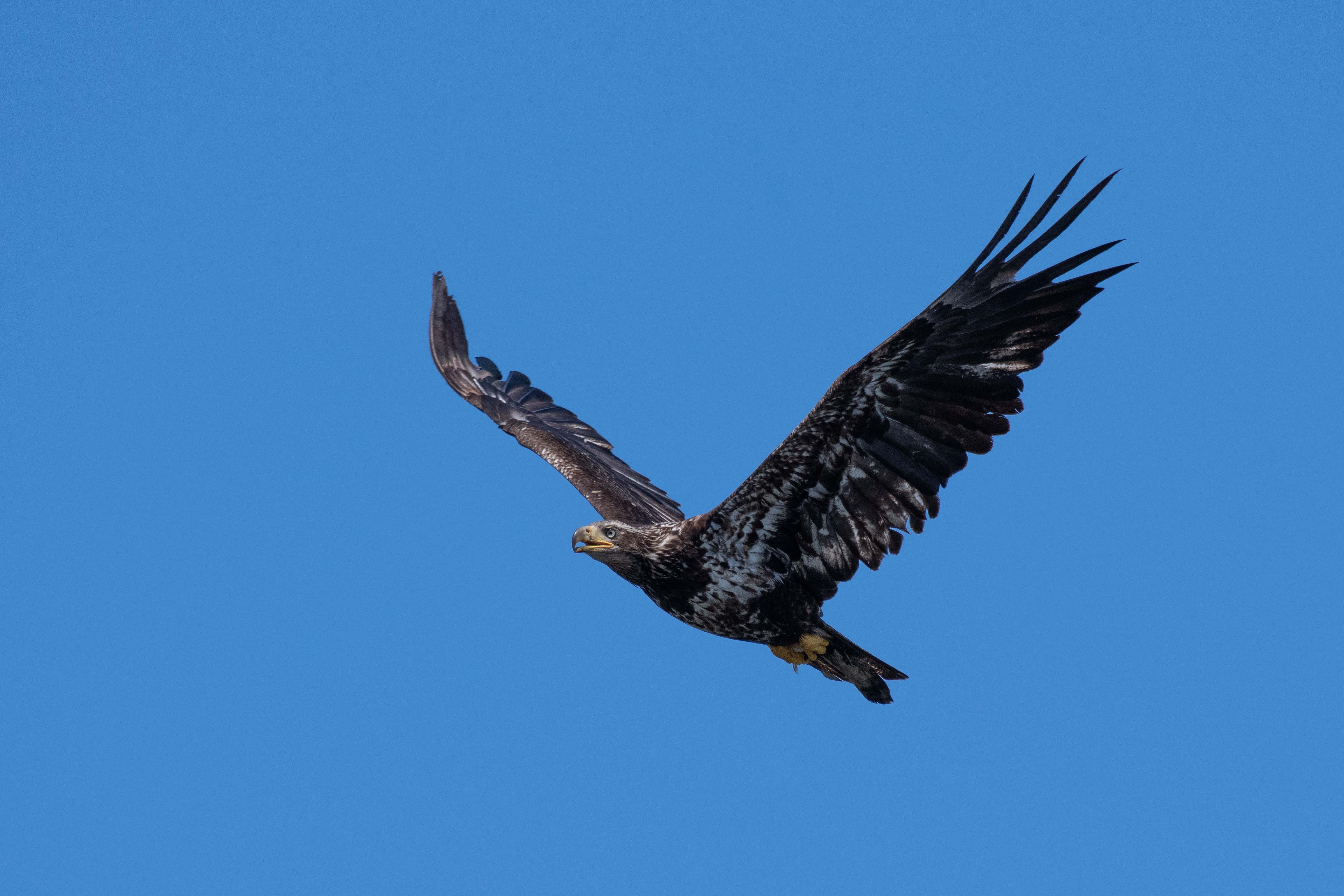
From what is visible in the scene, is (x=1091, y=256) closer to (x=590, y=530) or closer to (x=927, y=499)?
(x=927, y=499)

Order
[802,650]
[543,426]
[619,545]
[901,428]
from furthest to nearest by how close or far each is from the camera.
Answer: [543,426] → [802,650] → [619,545] → [901,428]

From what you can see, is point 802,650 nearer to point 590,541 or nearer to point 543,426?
point 590,541

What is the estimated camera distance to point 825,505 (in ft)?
30.8

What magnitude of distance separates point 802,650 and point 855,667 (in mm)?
375

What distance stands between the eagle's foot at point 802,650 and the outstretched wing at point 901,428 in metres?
0.49

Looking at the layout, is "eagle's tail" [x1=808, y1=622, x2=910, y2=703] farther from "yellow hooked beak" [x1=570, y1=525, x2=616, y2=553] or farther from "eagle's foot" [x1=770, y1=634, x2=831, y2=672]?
"yellow hooked beak" [x1=570, y1=525, x2=616, y2=553]

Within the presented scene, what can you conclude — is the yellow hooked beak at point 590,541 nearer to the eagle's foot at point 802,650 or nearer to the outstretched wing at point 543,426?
the eagle's foot at point 802,650

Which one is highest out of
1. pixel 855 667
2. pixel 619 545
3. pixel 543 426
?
pixel 543 426

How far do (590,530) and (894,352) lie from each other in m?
2.53

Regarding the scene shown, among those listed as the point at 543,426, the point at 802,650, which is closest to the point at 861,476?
the point at 802,650

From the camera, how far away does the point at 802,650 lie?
1017 centimetres

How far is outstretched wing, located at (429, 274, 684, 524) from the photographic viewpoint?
12523 millimetres

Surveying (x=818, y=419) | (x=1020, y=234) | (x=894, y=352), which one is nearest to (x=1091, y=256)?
(x=1020, y=234)

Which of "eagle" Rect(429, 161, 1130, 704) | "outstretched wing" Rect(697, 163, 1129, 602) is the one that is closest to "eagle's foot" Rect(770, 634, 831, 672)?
"eagle" Rect(429, 161, 1130, 704)
